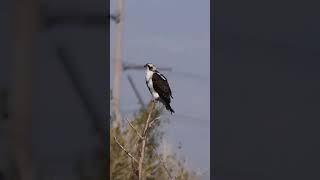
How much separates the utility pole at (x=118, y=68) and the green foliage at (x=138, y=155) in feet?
0.14

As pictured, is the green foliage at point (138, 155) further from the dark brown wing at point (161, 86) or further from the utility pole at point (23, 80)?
the utility pole at point (23, 80)

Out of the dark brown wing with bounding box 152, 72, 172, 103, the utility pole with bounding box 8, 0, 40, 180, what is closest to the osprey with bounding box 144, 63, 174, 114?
the dark brown wing with bounding box 152, 72, 172, 103

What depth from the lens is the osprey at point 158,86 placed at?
1850 mm

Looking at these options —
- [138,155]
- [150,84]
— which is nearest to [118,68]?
[150,84]

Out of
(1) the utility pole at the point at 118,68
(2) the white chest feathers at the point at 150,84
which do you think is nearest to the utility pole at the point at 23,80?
(1) the utility pole at the point at 118,68

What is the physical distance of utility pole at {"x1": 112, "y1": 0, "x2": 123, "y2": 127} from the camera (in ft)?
6.08

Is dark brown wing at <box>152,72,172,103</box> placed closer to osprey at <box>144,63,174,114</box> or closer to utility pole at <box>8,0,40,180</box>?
osprey at <box>144,63,174,114</box>

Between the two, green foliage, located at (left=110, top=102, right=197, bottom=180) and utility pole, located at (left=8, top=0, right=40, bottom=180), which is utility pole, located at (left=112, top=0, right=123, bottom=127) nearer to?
green foliage, located at (left=110, top=102, right=197, bottom=180)

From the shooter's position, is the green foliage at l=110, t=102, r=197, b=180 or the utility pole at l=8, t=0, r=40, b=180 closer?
the utility pole at l=8, t=0, r=40, b=180

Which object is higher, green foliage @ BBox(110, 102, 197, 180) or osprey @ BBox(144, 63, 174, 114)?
osprey @ BBox(144, 63, 174, 114)

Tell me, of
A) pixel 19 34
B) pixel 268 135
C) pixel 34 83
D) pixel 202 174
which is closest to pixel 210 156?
pixel 202 174

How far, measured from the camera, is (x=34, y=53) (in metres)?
1.77

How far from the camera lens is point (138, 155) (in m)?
1.88

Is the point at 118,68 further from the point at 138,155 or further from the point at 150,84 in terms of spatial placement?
the point at 138,155
